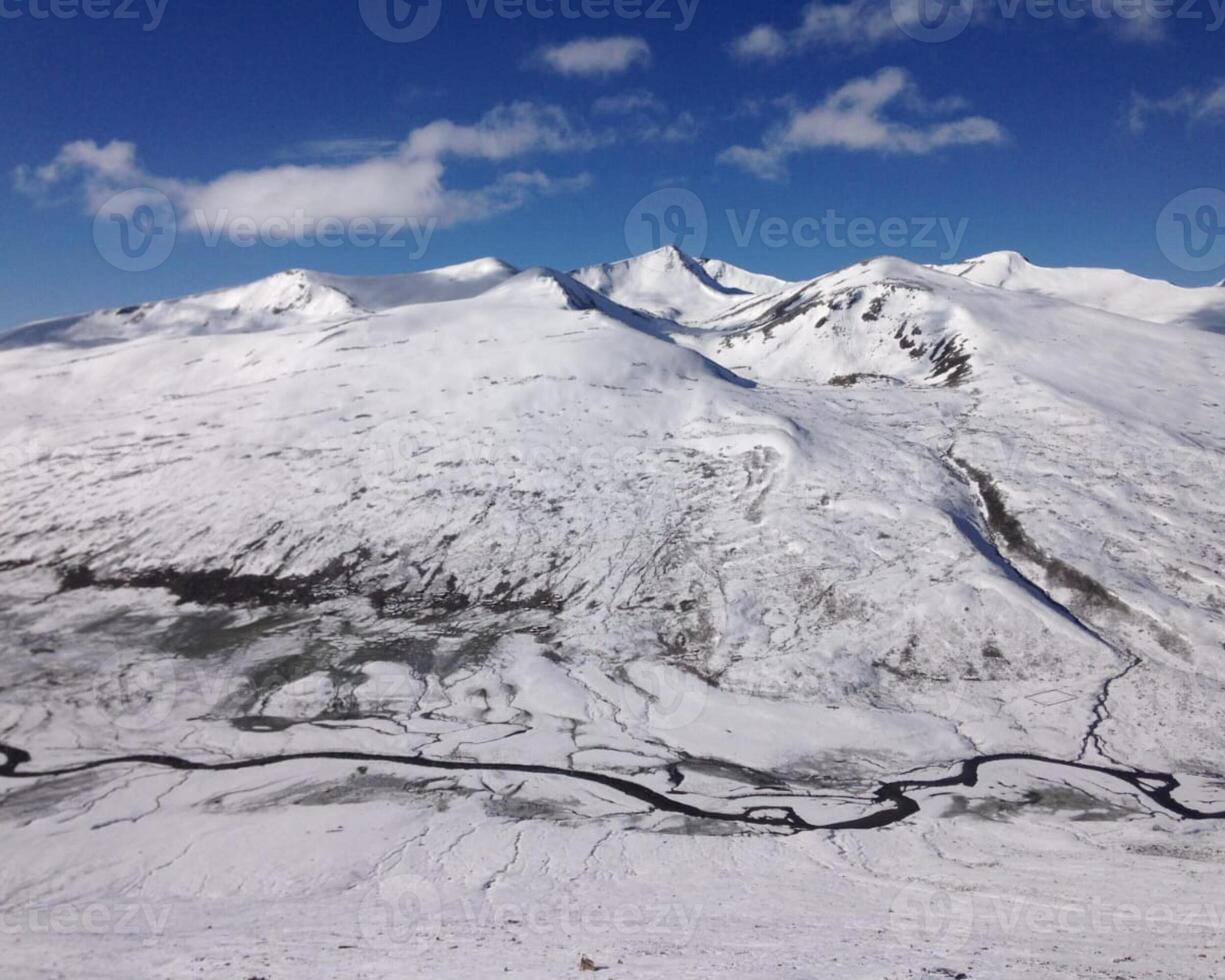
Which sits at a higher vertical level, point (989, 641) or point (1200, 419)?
point (1200, 419)

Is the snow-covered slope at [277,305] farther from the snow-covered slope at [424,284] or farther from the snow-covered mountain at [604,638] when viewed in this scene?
the snow-covered mountain at [604,638]

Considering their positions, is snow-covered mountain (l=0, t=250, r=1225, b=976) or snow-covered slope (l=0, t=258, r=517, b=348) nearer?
snow-covered mountain (l=0, t=250, r=1225, b=976)

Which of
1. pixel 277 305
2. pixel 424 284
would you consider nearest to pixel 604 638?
pixel 424 284

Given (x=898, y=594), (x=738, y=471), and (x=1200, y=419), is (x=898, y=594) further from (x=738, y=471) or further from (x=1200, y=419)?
(x=1200, y=419)

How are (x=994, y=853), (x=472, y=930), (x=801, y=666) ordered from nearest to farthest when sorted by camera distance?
(x=472, y=930) → (x=994, y=853) → (x=801, y=666)

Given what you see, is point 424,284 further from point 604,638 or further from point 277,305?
point 604,638

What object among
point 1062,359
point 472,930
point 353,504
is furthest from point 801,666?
point 1062,359

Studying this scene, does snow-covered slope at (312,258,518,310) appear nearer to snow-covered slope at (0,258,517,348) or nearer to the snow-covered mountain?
snow-covered slope at (0,258,517,348)

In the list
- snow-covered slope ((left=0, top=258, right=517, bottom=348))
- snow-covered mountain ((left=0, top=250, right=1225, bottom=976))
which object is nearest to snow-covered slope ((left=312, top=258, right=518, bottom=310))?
snow-covered slope ((left=0, top=258, right=517, bottom=348))

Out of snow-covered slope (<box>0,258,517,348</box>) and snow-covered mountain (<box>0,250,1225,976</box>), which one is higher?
snow-covered slope (<box>0,258,517,348</box>)
